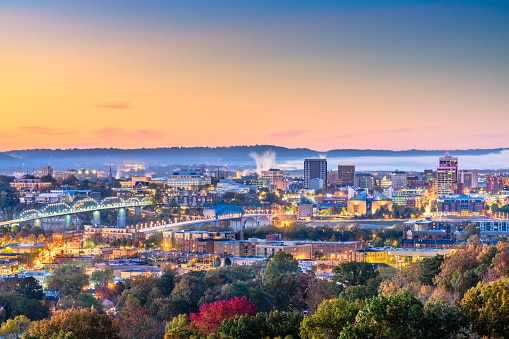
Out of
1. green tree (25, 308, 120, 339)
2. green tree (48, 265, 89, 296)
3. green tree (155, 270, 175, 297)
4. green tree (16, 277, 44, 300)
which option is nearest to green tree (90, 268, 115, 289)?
green tree (48, 265, 89, 296)

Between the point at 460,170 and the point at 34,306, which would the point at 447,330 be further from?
the point at 460,170

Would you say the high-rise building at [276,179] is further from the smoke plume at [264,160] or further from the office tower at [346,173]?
the smoke plume at [264,160]

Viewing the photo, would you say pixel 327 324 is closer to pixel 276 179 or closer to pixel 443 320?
pixel 443 320

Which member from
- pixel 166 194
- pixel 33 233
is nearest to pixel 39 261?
pixel 33 233

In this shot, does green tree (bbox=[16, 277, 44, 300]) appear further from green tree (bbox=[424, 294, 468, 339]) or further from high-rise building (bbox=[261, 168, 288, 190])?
high-rise building (bbox=[261, 168, 288, 190])

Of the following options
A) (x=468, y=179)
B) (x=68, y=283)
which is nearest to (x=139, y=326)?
(x=68, y=283)

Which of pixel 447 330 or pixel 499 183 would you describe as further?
pixel 499 183

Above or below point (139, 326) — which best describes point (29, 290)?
below
